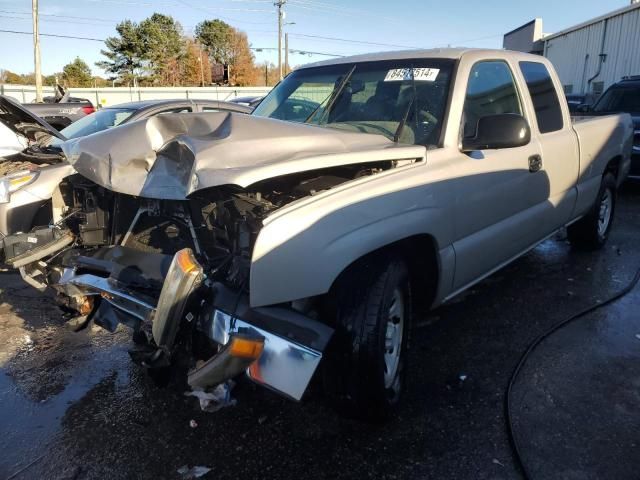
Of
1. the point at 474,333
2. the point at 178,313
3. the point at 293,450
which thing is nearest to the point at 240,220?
the point at 178,313

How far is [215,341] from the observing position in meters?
2.34

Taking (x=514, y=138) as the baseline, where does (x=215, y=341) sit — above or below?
below

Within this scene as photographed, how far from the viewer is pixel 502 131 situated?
3.05m

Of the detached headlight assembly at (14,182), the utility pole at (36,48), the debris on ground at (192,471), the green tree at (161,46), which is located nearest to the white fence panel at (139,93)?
the utility pole at (36,48)

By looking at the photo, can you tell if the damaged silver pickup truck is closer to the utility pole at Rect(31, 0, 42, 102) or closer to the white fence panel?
the utility pole at Rect(31, 0, 42, 102)

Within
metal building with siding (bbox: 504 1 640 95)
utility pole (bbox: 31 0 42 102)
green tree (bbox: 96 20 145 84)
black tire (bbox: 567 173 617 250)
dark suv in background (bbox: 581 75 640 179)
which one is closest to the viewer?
black tire (bbox: 567 173 617 250)

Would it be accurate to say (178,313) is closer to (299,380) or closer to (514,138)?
(299,380)

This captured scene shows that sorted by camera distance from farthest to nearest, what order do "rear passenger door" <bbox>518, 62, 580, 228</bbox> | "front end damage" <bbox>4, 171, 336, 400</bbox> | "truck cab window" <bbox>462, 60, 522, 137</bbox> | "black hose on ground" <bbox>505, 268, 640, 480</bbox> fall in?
1. "rear passenger door" <bbox>518, 62, 580, 228</bbox>
2. "truck cab window" <bbox>462, 60, 522, 137</bbox>
3. "black hose on ground" <bbox>505, 268, 640, 480</bbox>
4. "front end damage" <bbox>4, 171, 336, 400</bbox>

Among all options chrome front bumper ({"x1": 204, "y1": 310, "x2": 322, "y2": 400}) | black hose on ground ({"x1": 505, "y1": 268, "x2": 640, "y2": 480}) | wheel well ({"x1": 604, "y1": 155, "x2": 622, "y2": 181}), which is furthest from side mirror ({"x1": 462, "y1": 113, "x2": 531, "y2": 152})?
wheel well ({"x1": 604, "y1": 155, "x2": 622, "y2": 181})

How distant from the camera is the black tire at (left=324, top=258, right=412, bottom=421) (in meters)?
2.47

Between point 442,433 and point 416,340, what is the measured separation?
1.09m

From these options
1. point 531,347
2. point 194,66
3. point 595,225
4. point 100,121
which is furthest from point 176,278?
point 194,66

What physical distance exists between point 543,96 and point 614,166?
82.3 inches

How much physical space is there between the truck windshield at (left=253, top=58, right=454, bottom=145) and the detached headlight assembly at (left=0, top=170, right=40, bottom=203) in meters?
1.82
